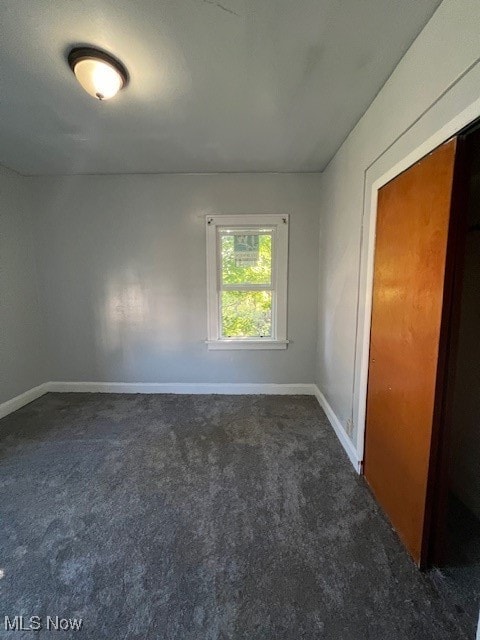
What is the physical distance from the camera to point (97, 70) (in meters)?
1.41

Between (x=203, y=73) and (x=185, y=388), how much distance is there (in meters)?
2.87

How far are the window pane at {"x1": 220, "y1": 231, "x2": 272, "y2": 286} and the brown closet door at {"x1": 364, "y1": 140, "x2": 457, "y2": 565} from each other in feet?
5.08

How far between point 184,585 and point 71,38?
259cm

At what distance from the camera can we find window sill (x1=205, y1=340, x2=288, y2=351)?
314cm

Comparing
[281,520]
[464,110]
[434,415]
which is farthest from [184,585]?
[464,110]

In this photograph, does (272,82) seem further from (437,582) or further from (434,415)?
(437,582)

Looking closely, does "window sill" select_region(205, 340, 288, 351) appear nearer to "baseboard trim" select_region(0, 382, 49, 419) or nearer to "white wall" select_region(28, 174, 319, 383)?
"white wall" select_region(28, 174, 319, 383)

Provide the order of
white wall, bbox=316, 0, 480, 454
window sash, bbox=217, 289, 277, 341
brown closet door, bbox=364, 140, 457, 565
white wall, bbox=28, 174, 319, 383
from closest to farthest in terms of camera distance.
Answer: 1. white wall, bbox=316, 0, 480, 454
2. brown closet door, bbox=364, 140, 457, 565
3. white wall, bbox=28, 174, 319, 383
4. window sash, bbox=217, 289, 277, 341

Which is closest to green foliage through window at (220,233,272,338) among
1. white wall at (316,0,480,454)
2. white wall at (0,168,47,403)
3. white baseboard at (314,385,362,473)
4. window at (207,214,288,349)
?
window at (207,214,288,349)

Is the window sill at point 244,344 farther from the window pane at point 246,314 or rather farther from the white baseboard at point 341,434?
the white baseboard at point 341,434

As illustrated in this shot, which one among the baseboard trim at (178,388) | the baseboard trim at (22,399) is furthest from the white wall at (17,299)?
the baseboard trim at (178,388)

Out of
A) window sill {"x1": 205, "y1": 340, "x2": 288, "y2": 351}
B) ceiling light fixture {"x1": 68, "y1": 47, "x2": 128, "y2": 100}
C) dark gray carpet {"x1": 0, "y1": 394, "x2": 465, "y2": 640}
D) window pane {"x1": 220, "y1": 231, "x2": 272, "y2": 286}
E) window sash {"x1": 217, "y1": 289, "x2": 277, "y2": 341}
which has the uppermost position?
ceiling light fixture {"x1": 68, "y1": 47, "x2": 128, "y2": 100}

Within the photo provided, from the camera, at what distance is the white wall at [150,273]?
2.98 metres

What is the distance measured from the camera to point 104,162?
2.69 m
